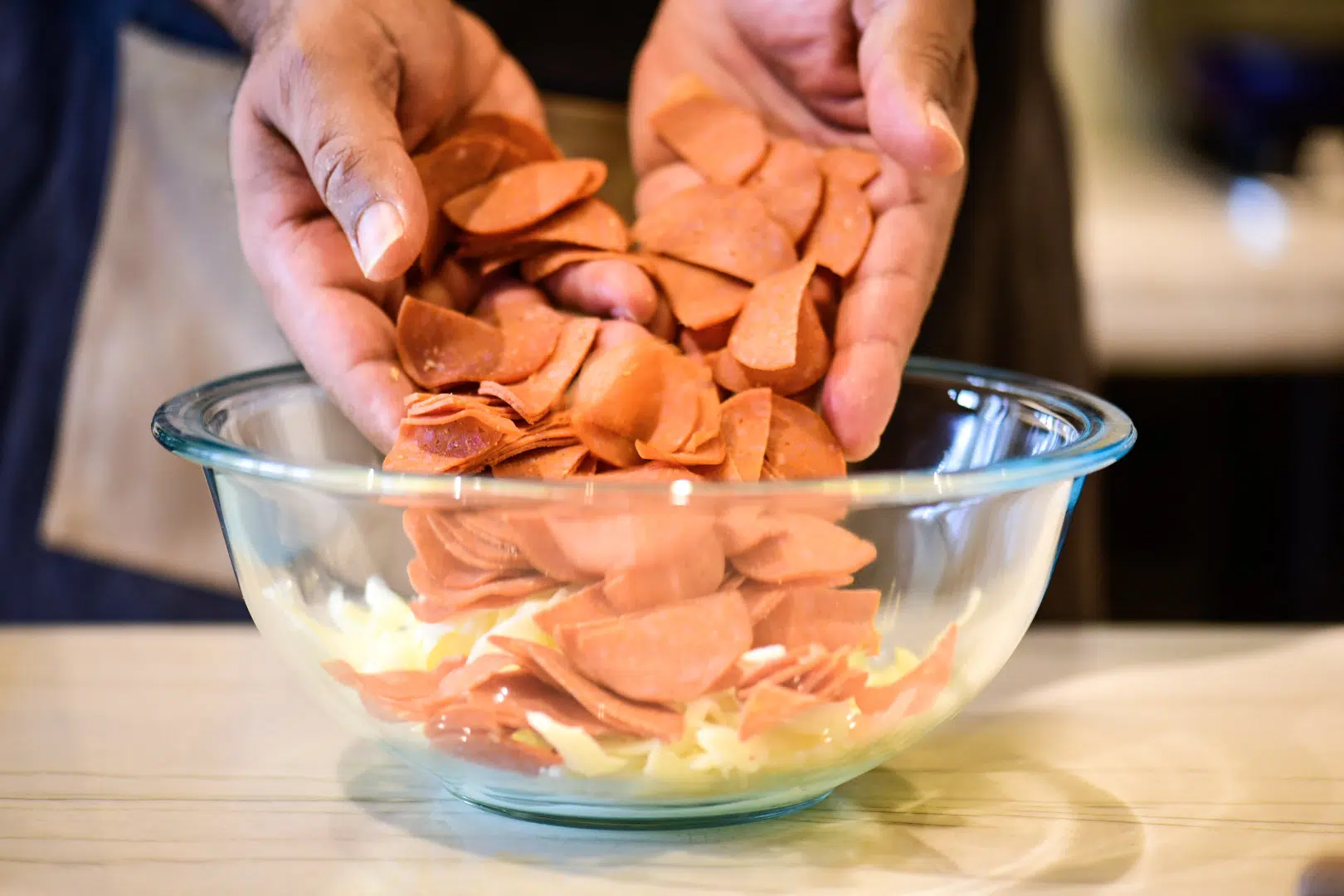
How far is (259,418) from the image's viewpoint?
60 centimetres

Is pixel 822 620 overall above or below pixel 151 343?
above

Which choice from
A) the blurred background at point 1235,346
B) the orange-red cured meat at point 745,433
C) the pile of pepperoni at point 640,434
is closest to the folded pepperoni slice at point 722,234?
the pile of pepperoni at point 640,434

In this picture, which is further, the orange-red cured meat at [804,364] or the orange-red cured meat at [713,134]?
the orange-red cured meat at [713,134]

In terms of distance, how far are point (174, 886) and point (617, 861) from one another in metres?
0.17

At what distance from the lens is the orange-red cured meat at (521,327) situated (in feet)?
2.00

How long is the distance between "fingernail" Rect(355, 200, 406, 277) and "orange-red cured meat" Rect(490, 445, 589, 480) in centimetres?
11

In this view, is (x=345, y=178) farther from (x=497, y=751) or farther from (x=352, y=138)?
(x=497, y=751)

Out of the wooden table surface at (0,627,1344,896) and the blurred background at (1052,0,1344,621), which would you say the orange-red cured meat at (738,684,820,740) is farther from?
the blurred background at (1052,0,1344,621)

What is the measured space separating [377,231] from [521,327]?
103 mm

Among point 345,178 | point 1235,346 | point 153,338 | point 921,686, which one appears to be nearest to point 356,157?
point 345,178

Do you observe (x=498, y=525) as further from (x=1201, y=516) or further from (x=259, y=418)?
(x=1201, y=516)

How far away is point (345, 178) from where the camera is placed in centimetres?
57

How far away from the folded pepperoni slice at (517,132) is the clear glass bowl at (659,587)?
28 cm

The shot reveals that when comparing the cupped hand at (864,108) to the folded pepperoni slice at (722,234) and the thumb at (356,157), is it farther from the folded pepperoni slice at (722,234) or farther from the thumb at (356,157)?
the thumb at (356,157)
